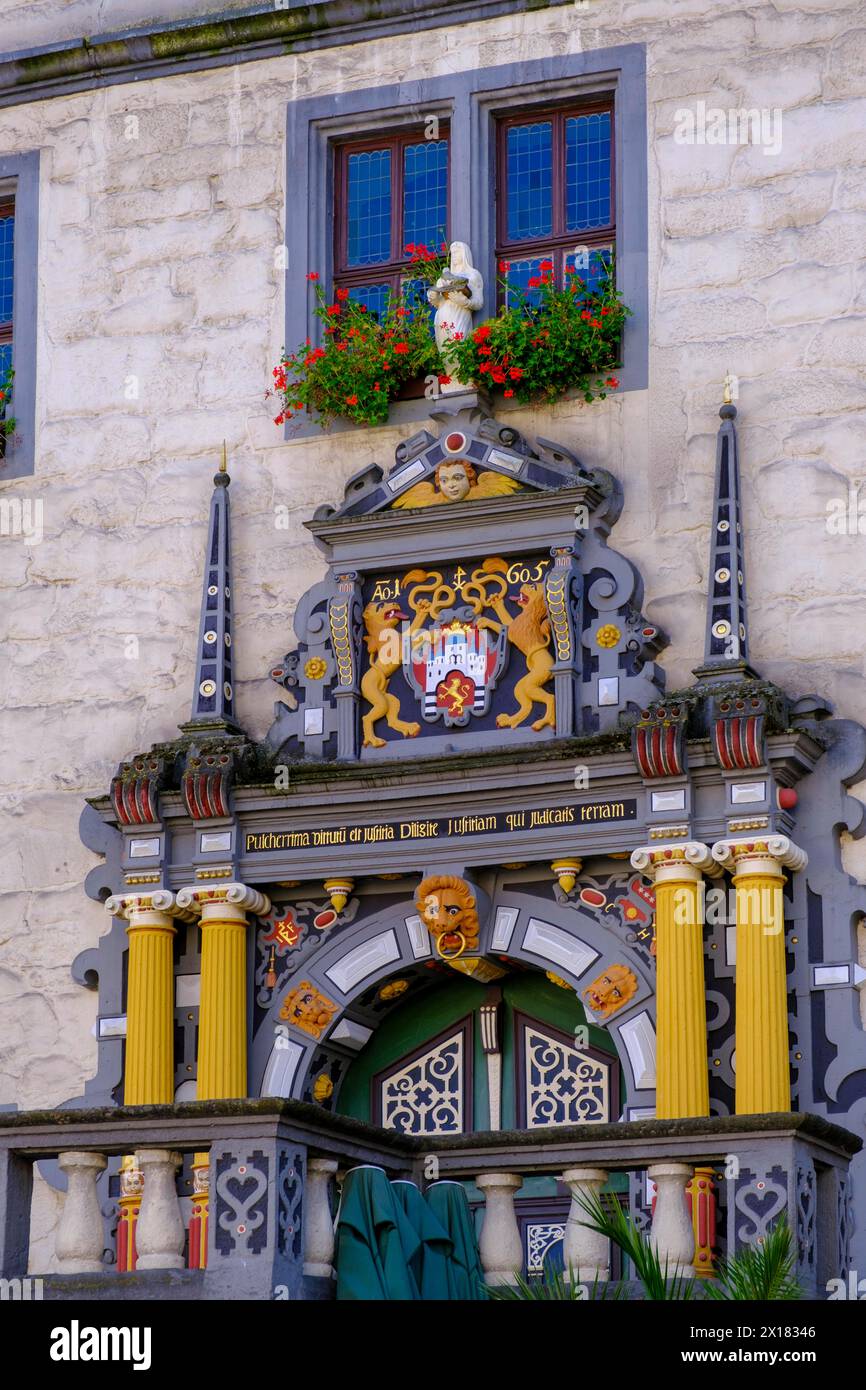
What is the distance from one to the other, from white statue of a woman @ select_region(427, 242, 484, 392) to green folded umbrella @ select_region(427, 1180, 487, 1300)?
557 centimetres

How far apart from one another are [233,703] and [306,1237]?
4.98m

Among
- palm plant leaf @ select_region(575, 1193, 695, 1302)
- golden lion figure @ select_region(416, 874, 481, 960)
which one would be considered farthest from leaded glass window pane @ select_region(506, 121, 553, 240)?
palm plant leaf @ select_region(575, 1193, 695, 1302)

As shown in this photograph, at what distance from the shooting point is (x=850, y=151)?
16641 mm

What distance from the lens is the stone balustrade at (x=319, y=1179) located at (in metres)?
12.8

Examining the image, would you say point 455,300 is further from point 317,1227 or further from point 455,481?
point 317,1227

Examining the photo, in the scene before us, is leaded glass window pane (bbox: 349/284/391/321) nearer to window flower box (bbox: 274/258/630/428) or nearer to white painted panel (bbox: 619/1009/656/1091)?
window flower box (bbox: 274/258/630/428)

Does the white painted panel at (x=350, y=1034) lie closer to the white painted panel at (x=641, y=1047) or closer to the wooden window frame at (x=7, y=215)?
the white painted panel at (x=641, y=1047)

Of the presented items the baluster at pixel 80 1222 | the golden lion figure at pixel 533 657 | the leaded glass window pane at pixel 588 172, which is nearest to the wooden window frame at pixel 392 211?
the leaded glass window pane at pixel 588 172

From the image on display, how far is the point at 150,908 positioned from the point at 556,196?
4.75 m

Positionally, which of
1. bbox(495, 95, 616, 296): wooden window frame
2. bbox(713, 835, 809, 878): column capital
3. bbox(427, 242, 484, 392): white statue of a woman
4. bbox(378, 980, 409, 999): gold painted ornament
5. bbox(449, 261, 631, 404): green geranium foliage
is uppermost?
bbox(495, 95, 616, 296): wooden window frame

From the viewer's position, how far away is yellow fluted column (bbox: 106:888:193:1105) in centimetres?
1669
